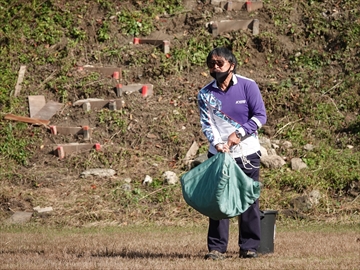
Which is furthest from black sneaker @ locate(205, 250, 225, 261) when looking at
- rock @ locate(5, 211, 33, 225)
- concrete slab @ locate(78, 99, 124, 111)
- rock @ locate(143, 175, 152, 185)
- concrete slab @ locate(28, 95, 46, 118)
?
concrete slab @ locate(28, 95, 46, 118)

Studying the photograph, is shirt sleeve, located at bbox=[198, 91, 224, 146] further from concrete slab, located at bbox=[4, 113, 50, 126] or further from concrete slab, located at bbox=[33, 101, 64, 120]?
concrete slab, located at bbox=[33, 101, 64, 120]

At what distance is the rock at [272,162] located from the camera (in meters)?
13.9

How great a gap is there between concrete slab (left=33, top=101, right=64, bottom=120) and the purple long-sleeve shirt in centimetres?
786

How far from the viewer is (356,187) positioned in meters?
13.3

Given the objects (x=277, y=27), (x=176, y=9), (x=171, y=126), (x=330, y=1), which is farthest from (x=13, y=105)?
(x=330, y=1)

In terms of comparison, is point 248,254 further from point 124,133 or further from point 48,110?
point 48,110

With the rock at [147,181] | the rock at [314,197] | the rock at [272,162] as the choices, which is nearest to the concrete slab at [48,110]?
the rock at [147,181]

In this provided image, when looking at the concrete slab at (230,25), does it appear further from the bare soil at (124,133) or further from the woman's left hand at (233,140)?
the woman's left hand at (233,140)

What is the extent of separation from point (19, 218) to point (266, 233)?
5438mm

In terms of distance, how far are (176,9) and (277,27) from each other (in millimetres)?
2358

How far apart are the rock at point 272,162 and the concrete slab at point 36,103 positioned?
15.3ft

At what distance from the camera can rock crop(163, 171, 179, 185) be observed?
536 inches

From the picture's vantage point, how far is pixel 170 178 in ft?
44.8

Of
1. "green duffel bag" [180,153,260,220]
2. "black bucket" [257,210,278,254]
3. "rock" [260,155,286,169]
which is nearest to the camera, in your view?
"green duffel bag" [180,153,260,220]
